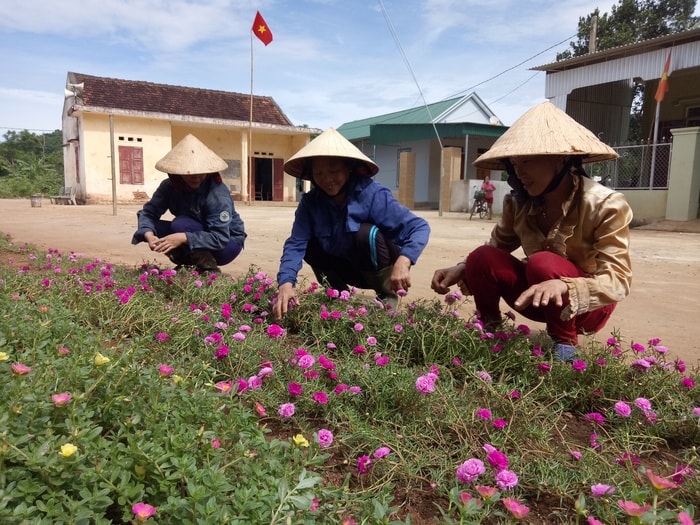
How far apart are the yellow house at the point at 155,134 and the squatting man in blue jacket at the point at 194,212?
43.9ft

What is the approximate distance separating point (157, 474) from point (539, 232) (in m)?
1.99

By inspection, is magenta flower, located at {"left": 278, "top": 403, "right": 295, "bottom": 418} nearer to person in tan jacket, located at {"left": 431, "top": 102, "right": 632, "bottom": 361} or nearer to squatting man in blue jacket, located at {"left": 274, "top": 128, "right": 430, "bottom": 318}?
person in tan jacket, located at {"left": 431, "top": 102, "right": 632, "bottom": 361}

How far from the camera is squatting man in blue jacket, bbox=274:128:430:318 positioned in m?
2.83

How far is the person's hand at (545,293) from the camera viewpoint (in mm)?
1910

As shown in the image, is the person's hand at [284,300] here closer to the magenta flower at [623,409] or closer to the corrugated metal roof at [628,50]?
the magenta flower at [623,409]

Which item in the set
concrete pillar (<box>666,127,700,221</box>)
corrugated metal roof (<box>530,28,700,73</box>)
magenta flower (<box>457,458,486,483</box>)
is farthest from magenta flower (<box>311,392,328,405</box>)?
corrugated metal roof (<box>530,28,700,73</box>)

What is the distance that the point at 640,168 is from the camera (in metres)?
12.4

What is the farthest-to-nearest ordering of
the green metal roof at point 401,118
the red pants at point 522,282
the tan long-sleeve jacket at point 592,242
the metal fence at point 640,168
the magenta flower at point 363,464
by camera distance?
1. the green metal roof at point 401,118
2. the metal fence at point 640,168
3. the red pants at point 522,282
4. the tan long-sleeve jacket at point 592,242
5. the magenta flower at point 363,464

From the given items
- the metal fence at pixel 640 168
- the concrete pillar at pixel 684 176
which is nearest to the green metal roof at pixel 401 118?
the metal fence at pixel 640 168

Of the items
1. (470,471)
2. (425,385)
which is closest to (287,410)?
(425,385)

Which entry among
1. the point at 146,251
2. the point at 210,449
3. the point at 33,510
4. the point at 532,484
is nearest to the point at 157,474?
the point at 210,449

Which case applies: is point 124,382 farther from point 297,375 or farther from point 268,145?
point 268,145

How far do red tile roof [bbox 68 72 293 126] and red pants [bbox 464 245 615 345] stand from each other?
19956 mm

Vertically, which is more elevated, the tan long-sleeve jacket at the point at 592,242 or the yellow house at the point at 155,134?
Result: the yellow house at the point at 155,134
